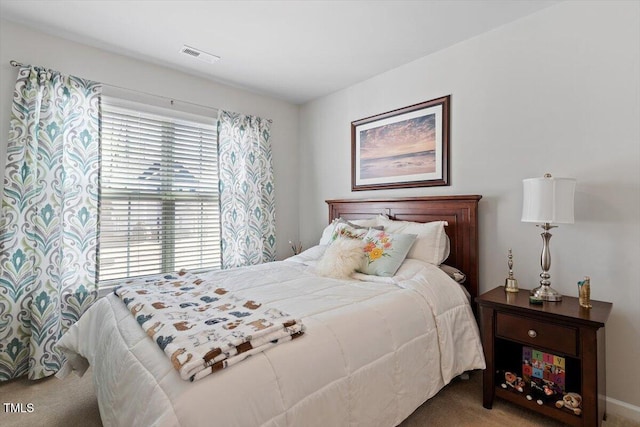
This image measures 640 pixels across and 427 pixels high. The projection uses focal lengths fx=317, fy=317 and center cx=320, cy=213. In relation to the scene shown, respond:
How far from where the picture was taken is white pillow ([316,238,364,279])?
222 cm

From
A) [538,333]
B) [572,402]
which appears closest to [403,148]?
[538,333]

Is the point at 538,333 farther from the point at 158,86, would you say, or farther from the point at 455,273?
the point at 158,86

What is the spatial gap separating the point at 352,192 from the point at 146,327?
2.44m

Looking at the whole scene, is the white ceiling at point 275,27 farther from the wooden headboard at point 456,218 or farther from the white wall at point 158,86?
the wooden headboard at point 456,218

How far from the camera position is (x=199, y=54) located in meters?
2.73

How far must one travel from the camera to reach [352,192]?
341 cm

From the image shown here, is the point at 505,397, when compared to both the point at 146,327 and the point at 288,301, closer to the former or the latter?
the point at 288,301

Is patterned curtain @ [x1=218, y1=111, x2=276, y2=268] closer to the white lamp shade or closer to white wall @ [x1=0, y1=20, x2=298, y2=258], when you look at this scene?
white wall @ [x1=0, y1=20, x2=298, y2=258]

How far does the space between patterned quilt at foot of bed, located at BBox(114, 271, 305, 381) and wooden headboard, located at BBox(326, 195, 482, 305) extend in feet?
5.26

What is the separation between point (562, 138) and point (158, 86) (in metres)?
3.27

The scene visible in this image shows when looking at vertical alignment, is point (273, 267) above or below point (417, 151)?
below

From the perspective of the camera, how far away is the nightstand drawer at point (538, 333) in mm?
1613

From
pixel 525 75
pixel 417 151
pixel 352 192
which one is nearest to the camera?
pixel 525 75

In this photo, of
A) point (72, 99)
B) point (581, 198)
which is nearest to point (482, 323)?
point (581, 198)
